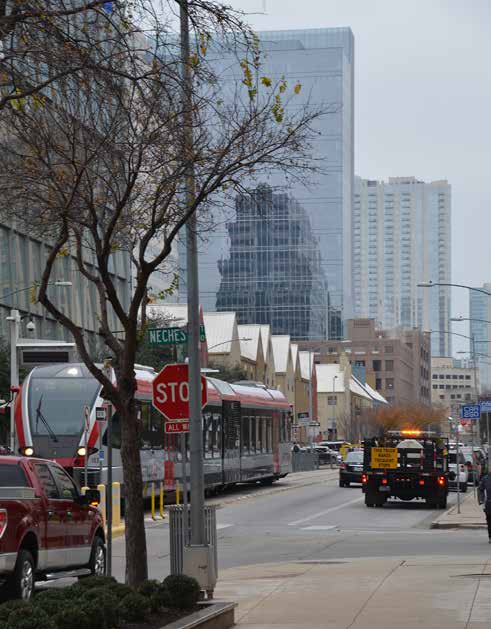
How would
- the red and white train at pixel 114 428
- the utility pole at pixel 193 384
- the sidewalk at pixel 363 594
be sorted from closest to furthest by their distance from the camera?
1. the sidewalk at pixel 363 594
2. the utility pole at pixel 193 384
3. the red and white train at pixel 114 428

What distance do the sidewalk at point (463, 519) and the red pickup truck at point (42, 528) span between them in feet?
45.4

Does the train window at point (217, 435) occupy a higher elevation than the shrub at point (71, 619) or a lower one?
higher

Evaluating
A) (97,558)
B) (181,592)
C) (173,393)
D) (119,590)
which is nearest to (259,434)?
(97,558)

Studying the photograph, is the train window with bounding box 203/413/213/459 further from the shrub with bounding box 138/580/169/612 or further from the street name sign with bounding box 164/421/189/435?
the shrub with bounding box 138/580/169/612

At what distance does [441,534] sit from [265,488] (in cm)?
2355

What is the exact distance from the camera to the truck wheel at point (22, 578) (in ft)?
50.5

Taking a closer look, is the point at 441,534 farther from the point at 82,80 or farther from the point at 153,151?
the point at 82,80

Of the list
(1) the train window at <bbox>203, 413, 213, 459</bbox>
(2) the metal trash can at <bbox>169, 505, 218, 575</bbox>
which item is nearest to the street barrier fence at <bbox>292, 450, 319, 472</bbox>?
(1) the train window at <bbox>203, 413, 213, 459</bbox>

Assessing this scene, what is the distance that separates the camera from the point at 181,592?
13.5 metres

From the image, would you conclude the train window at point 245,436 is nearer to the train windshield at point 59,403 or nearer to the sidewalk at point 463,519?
the sidewalk at point 463,519

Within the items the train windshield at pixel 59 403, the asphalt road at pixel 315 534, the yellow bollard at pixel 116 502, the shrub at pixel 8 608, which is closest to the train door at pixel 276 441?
the asphalt road at pixel 315 534

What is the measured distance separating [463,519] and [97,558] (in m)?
16.2

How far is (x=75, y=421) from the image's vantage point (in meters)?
32.5

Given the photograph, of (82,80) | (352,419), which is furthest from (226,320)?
(82,80)
